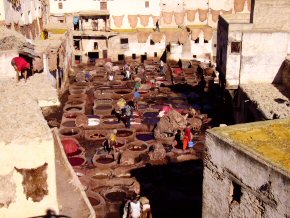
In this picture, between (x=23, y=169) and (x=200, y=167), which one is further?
(x=200, y=167)

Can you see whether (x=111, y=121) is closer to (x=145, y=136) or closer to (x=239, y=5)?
(x=145, y=136)

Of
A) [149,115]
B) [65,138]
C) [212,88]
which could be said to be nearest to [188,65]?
[212,88]

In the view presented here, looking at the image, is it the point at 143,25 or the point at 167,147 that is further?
the point at 143,25

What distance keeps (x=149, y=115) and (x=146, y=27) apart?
25722mm

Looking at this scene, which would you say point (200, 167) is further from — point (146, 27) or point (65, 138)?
point (146, 27)

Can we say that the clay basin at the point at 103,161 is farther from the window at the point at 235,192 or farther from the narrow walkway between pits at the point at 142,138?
the window at the point at 235,192

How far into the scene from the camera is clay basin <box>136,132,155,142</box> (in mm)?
29833

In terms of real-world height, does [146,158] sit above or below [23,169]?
below

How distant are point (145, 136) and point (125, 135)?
144 cm

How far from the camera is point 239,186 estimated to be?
1480cm

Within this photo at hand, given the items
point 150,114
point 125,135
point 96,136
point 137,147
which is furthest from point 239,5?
point 137,147

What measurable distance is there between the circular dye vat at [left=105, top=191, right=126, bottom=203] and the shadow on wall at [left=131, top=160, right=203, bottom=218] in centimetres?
109

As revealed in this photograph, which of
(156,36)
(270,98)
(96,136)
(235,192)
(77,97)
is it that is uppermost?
(156,36)

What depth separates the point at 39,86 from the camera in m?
18.3
